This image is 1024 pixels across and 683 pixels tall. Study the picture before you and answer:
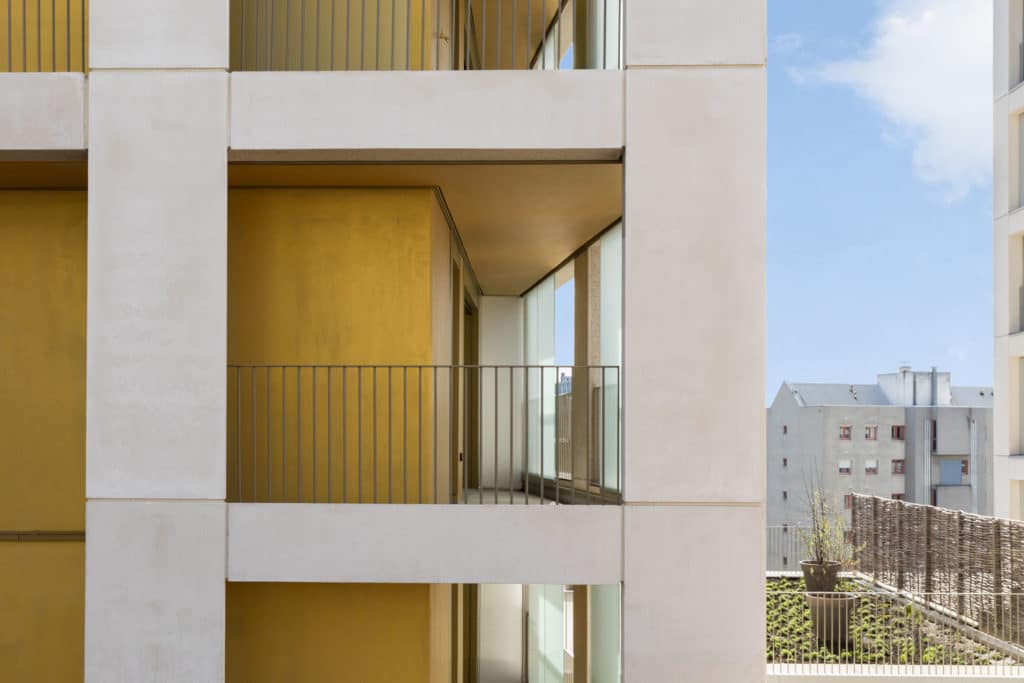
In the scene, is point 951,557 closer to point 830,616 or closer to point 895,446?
point 830,616

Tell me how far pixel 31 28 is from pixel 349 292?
3.35 meters

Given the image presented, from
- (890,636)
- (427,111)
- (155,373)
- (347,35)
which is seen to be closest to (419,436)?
(155,373)

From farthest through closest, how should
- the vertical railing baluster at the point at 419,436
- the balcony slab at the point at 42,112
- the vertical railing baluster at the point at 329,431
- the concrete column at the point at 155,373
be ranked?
the vertical railing baluster at the point at 419,436 → the vertical railing baluster at the point at 329,431 → the balcony slab at the point at 42,112 → the concrete column at the point at 155,373

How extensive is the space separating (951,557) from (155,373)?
15798mm

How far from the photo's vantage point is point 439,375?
29.1 ft


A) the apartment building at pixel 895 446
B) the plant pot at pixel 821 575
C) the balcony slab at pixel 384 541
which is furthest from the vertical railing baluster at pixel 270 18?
the apartment building at pixel 895 446

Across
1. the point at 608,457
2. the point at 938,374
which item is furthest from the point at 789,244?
the point at 608,457

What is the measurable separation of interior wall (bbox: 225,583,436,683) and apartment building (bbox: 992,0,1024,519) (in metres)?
16.4

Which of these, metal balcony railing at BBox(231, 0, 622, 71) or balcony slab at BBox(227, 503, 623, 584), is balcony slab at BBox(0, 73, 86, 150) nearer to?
metal balcony railing at BBox(231, 0, 622, 71)

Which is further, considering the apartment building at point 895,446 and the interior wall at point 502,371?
the apartment building at point 895,446

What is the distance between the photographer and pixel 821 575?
1775 centimetres

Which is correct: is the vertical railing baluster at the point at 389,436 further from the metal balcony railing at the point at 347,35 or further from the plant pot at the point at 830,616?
the plant pot at the point at 830,616

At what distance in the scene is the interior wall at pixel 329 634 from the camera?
25.7 feet

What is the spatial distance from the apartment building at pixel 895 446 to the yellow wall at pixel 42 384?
46.0m
